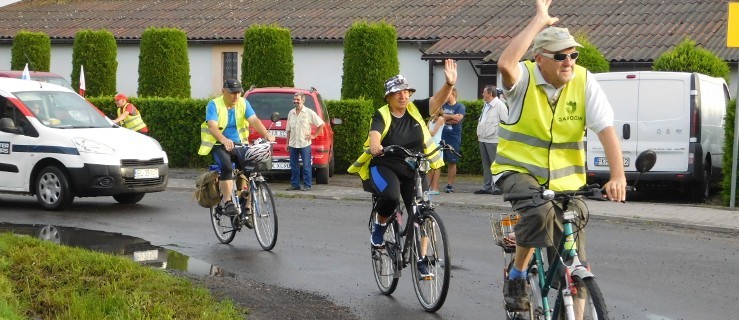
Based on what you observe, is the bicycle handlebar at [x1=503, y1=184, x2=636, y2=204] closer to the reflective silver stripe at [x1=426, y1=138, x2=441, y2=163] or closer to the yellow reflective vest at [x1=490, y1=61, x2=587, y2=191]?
the yellow reflective vest at [x1=490, y1=61, x2=587, y2=191]

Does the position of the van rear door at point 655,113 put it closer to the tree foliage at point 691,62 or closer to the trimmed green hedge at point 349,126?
the tree foliage at point 691,62

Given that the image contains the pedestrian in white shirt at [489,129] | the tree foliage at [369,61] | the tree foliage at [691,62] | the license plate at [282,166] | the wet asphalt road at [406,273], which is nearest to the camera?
the wet asphalt road at [406,273]

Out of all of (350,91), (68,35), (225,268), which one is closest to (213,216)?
(225,268)

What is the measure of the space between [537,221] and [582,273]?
1.74 ft

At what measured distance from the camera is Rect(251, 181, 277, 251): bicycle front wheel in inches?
507

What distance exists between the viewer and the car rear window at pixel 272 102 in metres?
22.5

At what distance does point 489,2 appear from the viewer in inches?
1380

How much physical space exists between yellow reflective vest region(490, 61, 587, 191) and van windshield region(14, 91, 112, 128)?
1117cm

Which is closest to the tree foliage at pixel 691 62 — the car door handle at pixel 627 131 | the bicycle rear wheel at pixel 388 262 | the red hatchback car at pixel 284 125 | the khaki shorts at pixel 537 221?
the car door handle at pixel 627 131

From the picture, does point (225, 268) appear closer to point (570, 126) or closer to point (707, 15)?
point (570, 126)

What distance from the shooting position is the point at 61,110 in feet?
57.3

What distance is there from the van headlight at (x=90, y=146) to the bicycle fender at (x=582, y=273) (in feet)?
36.8

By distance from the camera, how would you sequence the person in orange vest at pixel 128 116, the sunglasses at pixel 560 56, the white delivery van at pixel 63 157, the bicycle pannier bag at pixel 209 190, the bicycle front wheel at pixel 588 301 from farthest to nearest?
the person in orange vest at pixel 128 116 → the white delivery van at pixel 63 157 → the bicycle pannier bag at pixel 209 190 → the sunglasses at pixel 560 56 → the bicycle front wheel at pixel 588 301

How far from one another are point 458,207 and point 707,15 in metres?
15.1
